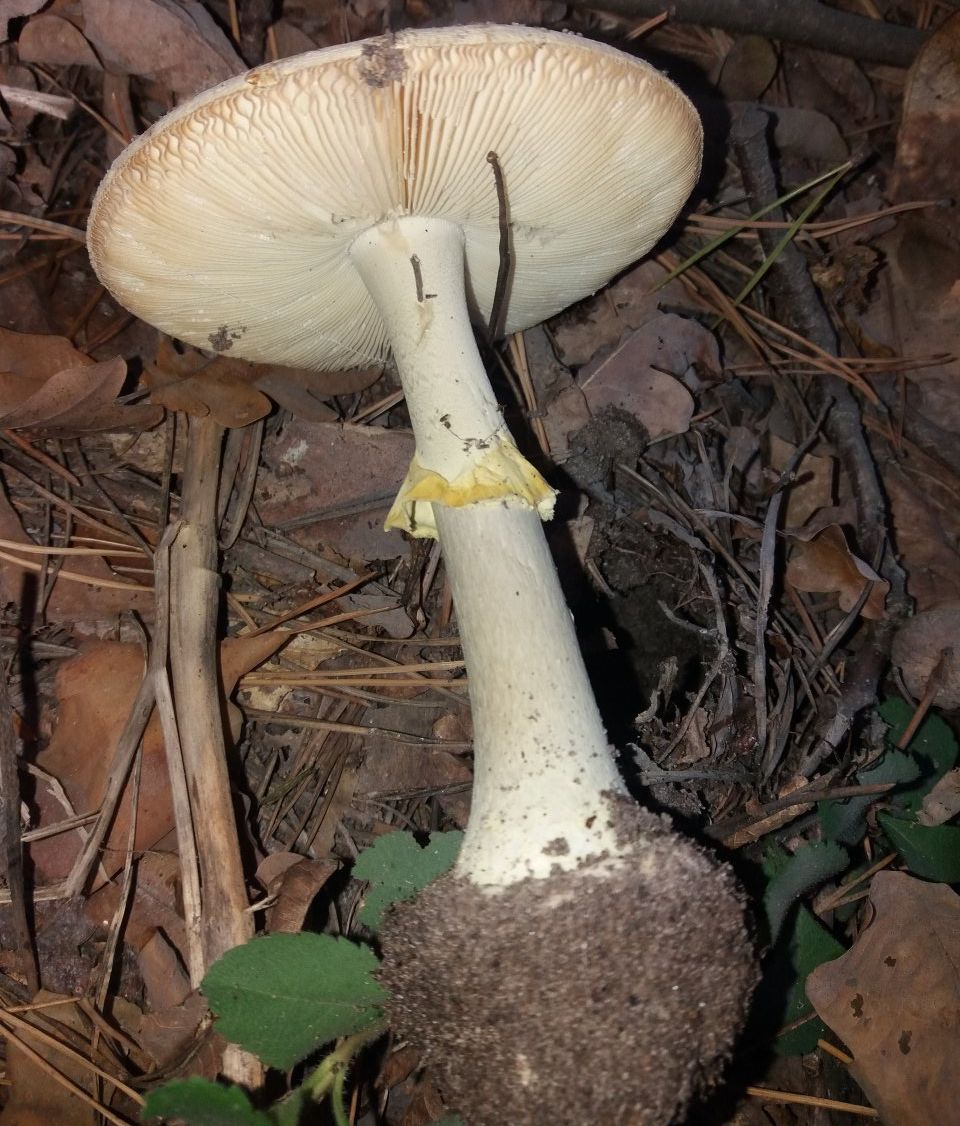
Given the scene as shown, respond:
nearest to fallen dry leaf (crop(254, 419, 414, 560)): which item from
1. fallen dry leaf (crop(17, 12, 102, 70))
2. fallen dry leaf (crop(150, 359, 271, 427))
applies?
fallen dry leaf (crop(150, 359, 271, 427))

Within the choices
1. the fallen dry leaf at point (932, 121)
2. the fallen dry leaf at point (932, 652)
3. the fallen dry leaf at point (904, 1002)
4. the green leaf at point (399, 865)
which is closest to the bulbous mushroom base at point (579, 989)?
the green leaf at point (399, 865)

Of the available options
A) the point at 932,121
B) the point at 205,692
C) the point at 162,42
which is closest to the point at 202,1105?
the point at 205,692

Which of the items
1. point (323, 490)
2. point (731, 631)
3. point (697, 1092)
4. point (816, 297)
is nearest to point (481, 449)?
point (323, 490)

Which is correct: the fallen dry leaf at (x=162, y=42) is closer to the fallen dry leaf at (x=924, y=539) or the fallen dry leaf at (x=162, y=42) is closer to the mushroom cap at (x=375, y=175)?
the mushroom cap at (x=375, y=175)

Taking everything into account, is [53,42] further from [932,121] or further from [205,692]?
[932,121]

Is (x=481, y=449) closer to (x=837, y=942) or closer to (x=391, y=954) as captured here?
(x=391, y=954)

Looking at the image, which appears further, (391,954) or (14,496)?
(14,496)

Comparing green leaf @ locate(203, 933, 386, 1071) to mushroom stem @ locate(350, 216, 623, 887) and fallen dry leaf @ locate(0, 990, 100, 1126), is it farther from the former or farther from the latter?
fallen dry leaf @ locate(0, 990, 100, 1126)
